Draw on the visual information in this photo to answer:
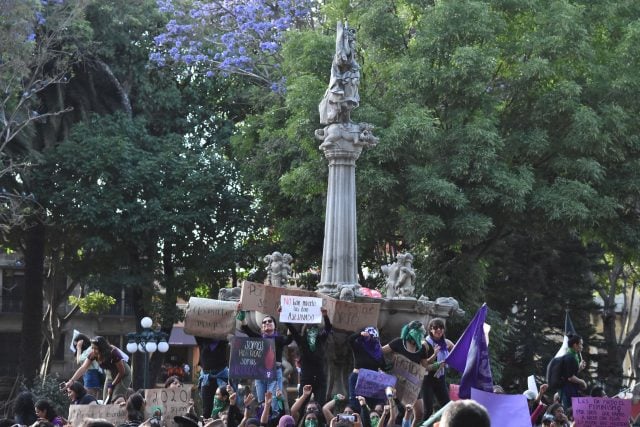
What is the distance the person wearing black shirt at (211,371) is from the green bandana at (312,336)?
4.53 feet

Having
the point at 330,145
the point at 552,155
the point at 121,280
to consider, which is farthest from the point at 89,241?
the point at 330,145

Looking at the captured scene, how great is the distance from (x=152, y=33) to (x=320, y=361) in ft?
75.2

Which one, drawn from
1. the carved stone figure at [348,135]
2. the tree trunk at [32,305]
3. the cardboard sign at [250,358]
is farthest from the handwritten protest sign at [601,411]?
the tree trunk at [32,305]

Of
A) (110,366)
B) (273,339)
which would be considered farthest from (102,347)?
(273,339)

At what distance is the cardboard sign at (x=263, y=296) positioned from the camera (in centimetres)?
1636

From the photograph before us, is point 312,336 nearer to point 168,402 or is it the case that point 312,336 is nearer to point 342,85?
point 168,402

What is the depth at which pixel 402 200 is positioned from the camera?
27469 mm

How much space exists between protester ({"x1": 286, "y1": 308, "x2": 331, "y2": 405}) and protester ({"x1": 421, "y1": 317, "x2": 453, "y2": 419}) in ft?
4.92

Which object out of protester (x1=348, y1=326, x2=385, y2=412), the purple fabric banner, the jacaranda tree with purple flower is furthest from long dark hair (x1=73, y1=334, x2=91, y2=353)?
the jacaranda tree with purple flower

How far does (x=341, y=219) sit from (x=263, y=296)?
13.9 feet

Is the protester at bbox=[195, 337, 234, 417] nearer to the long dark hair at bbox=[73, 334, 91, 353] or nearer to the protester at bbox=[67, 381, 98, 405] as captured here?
the long dark hair at bbox=[73, 334, 91, 353]

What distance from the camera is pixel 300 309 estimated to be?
15.2m

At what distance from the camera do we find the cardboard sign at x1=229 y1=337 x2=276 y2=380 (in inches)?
565

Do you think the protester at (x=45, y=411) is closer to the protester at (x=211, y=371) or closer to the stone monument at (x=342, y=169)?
the protester at (x=211, y=371)
